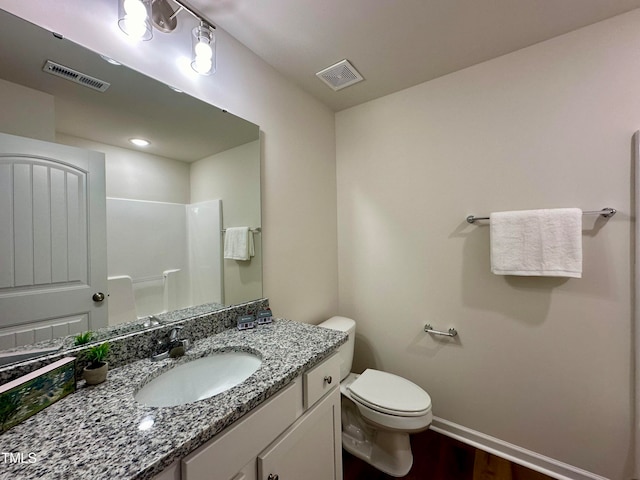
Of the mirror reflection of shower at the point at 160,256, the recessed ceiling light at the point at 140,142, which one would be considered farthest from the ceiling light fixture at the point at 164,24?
the mirror reflection of shower at the point at 160,256

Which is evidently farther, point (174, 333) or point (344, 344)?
point (344, 344)

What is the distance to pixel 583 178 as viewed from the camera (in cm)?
132

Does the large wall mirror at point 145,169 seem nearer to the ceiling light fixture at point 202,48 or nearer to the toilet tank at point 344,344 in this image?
the ceiling light fixture at point 202,48

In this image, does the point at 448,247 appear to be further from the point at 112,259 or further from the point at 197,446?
the point at 112,259

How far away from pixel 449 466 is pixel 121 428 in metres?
1.68

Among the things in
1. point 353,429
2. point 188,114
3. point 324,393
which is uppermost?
point 188,114

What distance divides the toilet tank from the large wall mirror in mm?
654

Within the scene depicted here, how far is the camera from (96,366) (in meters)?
0.83

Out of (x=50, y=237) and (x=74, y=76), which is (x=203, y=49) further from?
(x=50, y=237)

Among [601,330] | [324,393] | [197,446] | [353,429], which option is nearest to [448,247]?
[601,330]

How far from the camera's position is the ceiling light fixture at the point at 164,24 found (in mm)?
941

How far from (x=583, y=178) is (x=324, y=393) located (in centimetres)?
165

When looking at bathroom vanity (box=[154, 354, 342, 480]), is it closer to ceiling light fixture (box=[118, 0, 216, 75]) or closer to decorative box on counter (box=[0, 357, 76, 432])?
decorative box on counter (box=[0, 357, 76, 432])

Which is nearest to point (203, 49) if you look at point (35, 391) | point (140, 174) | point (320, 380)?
point (140, 174)
